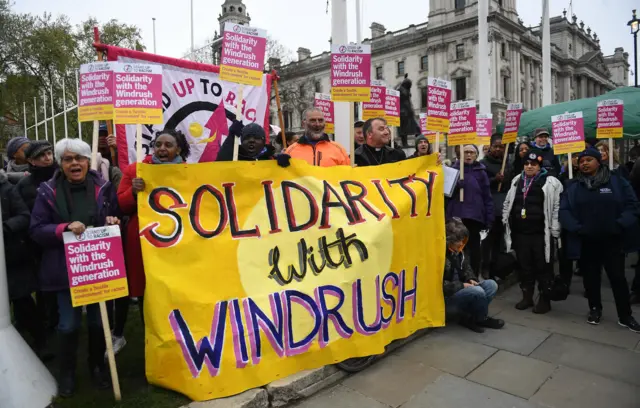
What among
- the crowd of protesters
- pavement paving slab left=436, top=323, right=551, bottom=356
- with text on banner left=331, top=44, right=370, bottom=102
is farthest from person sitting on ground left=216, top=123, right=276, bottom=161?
pavement paving slab left=436, top=323, right=551, bottom=356

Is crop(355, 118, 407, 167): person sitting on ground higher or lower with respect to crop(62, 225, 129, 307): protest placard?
higher

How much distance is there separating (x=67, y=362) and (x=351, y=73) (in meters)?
3.64

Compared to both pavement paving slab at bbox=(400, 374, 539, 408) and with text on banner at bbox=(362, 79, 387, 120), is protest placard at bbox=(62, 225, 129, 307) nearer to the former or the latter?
pavement paving slab at bbox=(400, 374, 539, 408)

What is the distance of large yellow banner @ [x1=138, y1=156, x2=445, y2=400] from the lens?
9.71 feet

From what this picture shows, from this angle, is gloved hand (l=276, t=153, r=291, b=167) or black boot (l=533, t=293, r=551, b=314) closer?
gloved hand (l=276, t=153, r=291, b=167)

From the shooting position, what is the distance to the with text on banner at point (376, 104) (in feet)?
21.7

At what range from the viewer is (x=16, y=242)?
360 cm

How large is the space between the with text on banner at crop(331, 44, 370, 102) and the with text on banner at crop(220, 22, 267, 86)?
0.94m

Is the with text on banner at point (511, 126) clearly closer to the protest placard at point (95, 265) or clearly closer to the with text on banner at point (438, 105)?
the with text on banner at point (438, 105)

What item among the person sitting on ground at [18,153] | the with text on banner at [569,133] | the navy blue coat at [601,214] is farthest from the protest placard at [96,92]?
the with text on banner at [569,133]

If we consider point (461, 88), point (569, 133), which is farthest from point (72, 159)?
point (461, 88)

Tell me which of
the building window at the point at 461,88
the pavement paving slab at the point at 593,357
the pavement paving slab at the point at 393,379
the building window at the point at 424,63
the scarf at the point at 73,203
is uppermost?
the building window at the point at 424,63

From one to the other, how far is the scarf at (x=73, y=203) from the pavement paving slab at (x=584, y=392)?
11.3 feet

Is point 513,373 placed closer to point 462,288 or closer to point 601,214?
point 462,288
